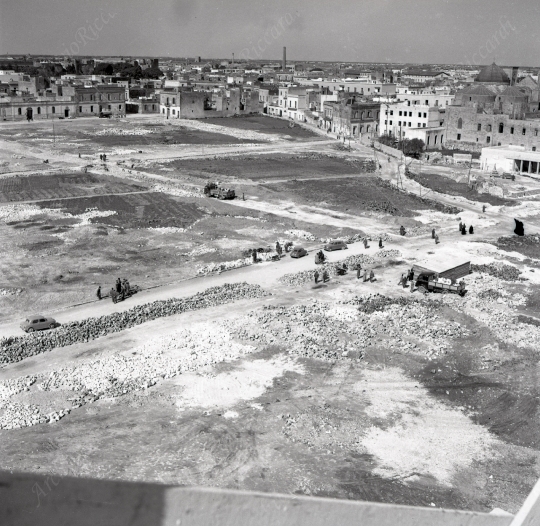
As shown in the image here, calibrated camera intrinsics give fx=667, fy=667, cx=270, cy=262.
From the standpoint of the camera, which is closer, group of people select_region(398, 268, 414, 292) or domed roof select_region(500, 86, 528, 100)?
group of people select_region(398, 268, 414, 292)

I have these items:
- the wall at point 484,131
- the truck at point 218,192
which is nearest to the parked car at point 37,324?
the truck at point 218,192

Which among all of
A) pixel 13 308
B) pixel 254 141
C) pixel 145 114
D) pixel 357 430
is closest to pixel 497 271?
pixel 357 430

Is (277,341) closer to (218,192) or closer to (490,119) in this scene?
(218,192)

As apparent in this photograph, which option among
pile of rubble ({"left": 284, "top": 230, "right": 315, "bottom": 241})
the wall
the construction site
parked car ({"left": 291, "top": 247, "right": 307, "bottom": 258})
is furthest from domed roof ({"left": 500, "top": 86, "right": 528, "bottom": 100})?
parked car ({"left": 291, "top": 247, "right": 307, "bottom": 258})

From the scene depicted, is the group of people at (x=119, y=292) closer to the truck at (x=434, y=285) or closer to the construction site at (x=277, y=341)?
the construction site at (x=277, y=341)

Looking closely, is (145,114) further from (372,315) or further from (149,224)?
(372,315)

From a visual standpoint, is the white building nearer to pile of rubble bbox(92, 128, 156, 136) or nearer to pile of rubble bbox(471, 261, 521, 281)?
pile of rubble bbox(471, 261, 521, 281)
